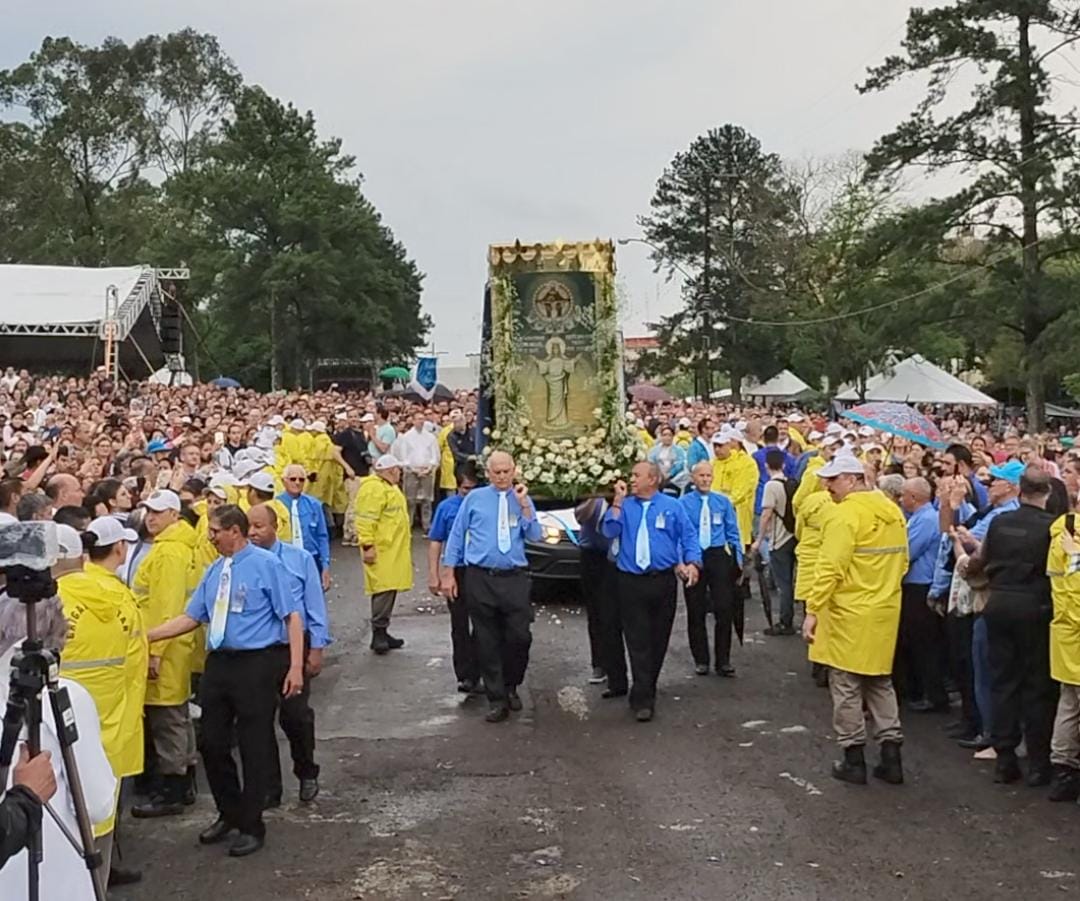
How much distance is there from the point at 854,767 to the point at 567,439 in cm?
624

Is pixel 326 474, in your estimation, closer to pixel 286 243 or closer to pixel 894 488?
pixel 894 488

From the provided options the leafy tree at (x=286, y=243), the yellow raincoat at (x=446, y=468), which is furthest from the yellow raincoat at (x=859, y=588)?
the leafy tree at (x=286, y=243)

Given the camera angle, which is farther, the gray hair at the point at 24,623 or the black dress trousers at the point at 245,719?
the black dress trousers at the point at 245,719

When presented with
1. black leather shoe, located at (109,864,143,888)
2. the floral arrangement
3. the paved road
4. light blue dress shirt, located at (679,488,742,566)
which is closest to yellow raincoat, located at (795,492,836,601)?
light blue dress shirt, located at (679,488,742,566)

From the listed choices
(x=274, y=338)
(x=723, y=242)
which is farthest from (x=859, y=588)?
(x=723, y=242)

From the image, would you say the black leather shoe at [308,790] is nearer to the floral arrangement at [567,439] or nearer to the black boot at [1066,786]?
the black boot at [1066,786]

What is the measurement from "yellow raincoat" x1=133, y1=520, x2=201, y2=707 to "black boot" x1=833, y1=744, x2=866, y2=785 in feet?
12.2

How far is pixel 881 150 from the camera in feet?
105

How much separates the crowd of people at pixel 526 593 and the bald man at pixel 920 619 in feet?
0.05

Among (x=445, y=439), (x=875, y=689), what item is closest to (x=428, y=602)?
(x=445, y=439)

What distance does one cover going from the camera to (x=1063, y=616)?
6.72 metres

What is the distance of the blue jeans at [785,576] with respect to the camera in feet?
37.3

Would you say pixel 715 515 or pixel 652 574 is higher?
pixel 715 515

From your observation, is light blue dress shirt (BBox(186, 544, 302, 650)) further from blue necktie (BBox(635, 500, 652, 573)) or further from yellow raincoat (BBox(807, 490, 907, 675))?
blue necktie (BBox(635, 500, 652, 573))
